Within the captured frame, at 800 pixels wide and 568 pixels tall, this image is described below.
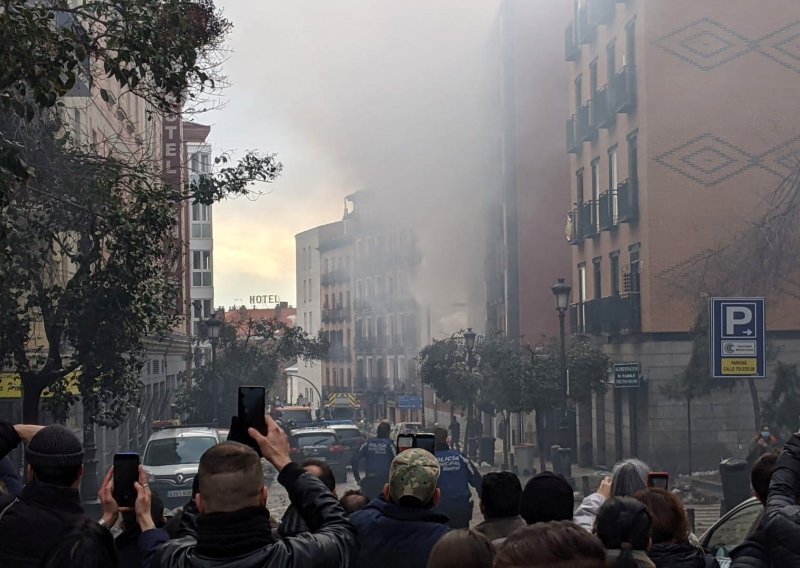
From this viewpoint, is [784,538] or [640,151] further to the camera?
[640,151]

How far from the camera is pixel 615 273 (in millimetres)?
33500

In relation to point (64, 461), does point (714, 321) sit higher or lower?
higher

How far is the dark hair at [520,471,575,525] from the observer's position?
16.4ft

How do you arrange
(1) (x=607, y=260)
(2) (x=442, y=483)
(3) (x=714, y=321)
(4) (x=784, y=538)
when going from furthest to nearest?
1. (1) (x=607, y=260)
2. (3) (x=714, y=321)
3. (2) (x=442, y=483)
4. (4) (x=784, y=538)

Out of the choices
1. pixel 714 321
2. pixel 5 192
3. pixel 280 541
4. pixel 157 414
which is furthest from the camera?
pixel 157 414

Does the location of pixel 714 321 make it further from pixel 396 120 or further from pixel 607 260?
pixel 396 120

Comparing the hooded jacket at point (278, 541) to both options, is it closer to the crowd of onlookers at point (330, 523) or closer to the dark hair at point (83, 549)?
the crowd of onlookers at point (330, 523)

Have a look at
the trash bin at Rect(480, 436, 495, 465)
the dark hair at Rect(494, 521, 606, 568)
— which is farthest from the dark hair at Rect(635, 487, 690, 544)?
the trash bin at Rect(480, 436, 495, 465)

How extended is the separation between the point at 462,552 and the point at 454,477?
5.77 metres

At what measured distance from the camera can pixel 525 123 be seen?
161 feet

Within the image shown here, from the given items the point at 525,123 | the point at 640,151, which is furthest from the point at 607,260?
the point at 525,123

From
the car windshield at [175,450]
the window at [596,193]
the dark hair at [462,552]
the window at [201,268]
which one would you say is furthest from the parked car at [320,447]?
the window at [201,268]

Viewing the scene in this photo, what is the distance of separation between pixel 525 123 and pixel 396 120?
5.34m

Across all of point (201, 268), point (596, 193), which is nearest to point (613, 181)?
point (596, 193)
